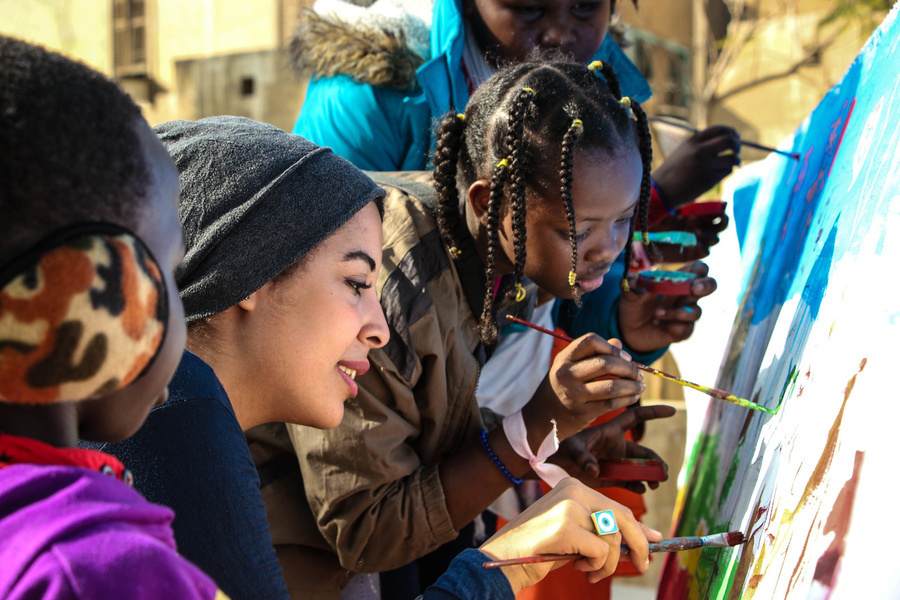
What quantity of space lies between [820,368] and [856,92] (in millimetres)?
688

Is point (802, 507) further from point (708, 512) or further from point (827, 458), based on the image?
point (708, 512)

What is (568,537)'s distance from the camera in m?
1.19

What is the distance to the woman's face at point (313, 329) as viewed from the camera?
128 cm

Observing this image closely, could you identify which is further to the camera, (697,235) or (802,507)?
(697,235)

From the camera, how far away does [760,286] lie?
6.19 ft

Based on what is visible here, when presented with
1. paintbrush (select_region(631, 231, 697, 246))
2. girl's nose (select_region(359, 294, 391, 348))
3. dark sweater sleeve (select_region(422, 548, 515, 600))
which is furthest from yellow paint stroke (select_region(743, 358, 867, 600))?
paintbrush (select_region(631, 231, 697, 246))

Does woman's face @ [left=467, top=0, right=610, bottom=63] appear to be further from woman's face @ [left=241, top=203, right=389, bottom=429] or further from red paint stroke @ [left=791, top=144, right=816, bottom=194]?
woman's face @ [left=241, top=203, right=389, bottom=429]

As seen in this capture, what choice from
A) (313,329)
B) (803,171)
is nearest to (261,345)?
(313,329)

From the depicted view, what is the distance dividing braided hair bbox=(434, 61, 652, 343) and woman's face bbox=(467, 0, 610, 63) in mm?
290

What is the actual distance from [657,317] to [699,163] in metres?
0.43

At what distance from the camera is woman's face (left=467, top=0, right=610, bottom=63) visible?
2074 mm

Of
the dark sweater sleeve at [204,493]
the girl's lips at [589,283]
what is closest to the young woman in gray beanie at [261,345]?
the dark sweater sleeve at [204,493]

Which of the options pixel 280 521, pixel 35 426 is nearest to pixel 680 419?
pixel 280 521

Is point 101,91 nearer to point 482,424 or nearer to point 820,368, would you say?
point 820,368
